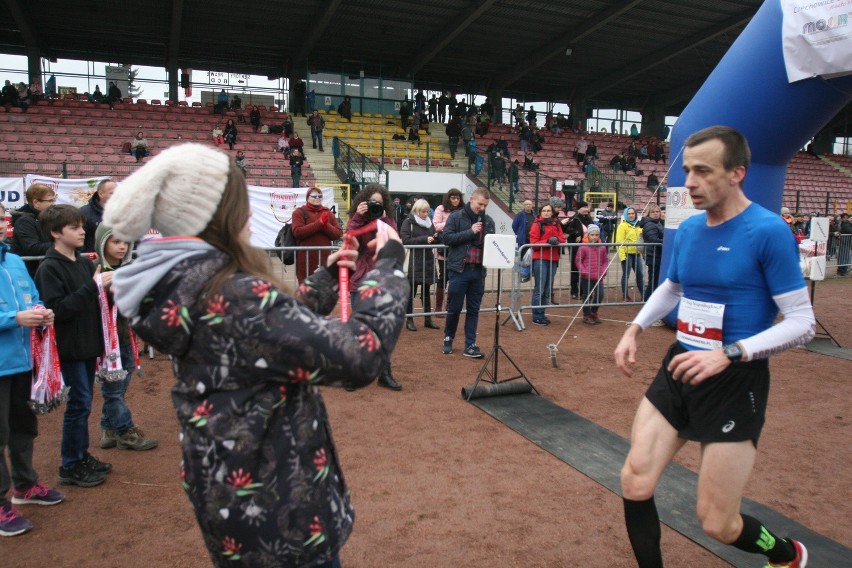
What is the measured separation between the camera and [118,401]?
161 inches

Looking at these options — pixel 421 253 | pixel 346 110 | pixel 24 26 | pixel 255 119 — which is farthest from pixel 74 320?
pixel 24 26

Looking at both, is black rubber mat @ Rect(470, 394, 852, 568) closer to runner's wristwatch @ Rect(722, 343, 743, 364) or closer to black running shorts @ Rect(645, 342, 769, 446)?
black running shorts @ Rect(645, 342, 769, 446)

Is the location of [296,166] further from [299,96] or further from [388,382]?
[388,382]

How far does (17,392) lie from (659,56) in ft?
99.8

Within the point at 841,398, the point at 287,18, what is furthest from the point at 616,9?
the point at 841,398

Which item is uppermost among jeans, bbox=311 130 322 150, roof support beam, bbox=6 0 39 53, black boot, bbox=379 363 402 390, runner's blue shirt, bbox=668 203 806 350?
roof support beam, bbox=6 0 39 53

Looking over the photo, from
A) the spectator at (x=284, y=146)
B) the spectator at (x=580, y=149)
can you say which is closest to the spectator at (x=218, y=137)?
the spectator at (x=284, y=146)

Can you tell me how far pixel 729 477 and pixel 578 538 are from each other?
3.61 ft

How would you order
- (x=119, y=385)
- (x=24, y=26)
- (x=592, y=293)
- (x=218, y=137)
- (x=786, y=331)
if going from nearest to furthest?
(x=786, y=331) < (x=119, y=385) < (x=592, y=293) < (x=218, y=137) < (x=24, y=26)

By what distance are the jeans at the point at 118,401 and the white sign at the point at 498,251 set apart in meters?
3.04

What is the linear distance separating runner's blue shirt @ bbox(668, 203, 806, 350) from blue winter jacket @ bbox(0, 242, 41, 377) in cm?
322

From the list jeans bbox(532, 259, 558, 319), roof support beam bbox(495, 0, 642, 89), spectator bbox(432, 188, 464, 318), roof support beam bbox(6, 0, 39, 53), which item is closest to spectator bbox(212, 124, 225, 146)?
roof support beam bbox(6, 0, 39, 53)

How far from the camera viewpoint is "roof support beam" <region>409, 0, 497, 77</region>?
74.5 feet

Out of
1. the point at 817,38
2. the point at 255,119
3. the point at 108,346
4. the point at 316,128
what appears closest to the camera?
the point at 108,346
